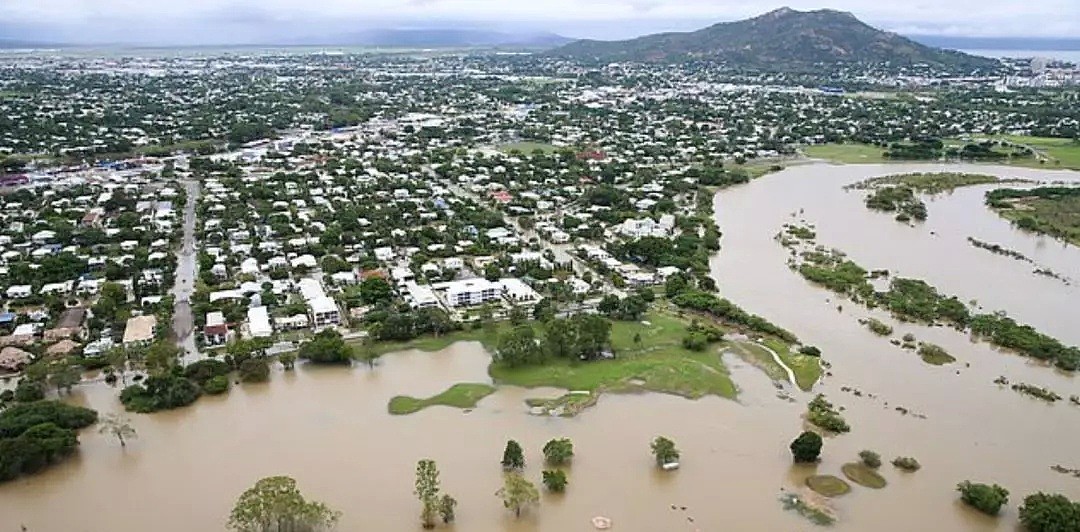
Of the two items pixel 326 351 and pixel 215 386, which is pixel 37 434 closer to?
pixel 215 386

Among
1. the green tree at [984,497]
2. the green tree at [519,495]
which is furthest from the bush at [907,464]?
the green tree at [519,495]

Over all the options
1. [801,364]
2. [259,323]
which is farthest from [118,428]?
[801,364]

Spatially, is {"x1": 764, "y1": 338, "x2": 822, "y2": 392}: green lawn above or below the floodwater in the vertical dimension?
above

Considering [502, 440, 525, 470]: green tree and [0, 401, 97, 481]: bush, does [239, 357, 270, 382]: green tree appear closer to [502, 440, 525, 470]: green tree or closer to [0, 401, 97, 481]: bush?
[0, 401, 97, 481]: bush

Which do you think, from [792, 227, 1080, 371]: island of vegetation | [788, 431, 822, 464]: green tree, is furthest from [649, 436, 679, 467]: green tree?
[792, 227, 1080, 371]: island of vegetation

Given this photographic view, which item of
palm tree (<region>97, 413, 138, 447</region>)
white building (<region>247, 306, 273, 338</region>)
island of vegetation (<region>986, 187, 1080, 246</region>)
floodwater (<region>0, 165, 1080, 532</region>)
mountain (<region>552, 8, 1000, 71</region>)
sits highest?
mountain (<region>552, 8, 1000, 71</region>)

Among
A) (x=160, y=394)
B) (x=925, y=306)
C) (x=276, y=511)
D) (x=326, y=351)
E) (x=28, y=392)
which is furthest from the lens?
→ (x=925, y=306)
